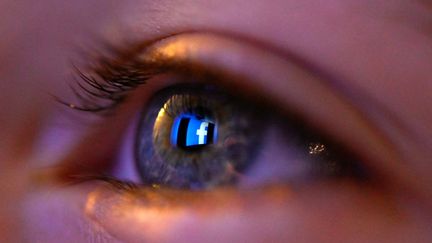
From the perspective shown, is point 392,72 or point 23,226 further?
point 23,226

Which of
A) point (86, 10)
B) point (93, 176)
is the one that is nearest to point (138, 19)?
point (86, 10)

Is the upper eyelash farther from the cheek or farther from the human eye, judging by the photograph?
the cheek

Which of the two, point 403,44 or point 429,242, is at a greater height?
point 403,44

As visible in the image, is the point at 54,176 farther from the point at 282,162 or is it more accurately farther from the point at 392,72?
the point at 392,72

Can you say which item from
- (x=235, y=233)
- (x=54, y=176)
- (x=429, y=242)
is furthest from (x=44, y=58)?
(x=429, y=242)

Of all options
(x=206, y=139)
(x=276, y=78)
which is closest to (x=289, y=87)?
(x=276, y=78)

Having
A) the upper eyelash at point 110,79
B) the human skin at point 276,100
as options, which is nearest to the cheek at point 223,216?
the human skin at point 276,100

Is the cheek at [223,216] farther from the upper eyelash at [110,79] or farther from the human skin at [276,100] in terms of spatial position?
the upper eyelash at [110,79]

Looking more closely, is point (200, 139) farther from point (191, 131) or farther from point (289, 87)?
point (289, 87)
